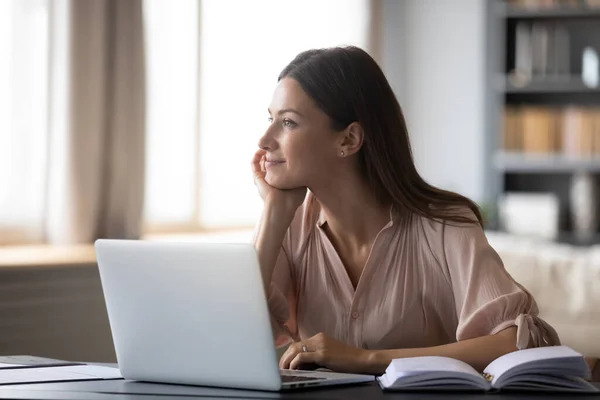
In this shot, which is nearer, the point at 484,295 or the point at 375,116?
the point at 484,295

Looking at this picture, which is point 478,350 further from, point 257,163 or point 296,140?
point 257,163

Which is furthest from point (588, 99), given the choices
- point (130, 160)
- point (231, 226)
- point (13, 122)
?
point (13, 122)

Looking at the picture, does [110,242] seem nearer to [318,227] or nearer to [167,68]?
[318,227]

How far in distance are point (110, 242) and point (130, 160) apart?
2.11 m

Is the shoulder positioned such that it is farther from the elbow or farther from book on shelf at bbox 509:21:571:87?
book on shelf at bbox 509:21:571:87

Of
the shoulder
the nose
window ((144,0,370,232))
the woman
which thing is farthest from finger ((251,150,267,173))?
window ((144,0,370,232))

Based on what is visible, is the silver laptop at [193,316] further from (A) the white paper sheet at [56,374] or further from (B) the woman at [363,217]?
(B) the woman at [363,217]

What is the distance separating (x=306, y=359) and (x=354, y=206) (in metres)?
0.42

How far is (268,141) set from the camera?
6.02 ft

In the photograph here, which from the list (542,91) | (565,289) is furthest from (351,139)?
(542,91)

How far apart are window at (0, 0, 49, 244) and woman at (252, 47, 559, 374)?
62.3 inches

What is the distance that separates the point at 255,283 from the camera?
4.45 feet

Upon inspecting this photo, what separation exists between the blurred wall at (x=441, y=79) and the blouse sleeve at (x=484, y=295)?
382cm

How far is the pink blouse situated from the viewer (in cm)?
176
